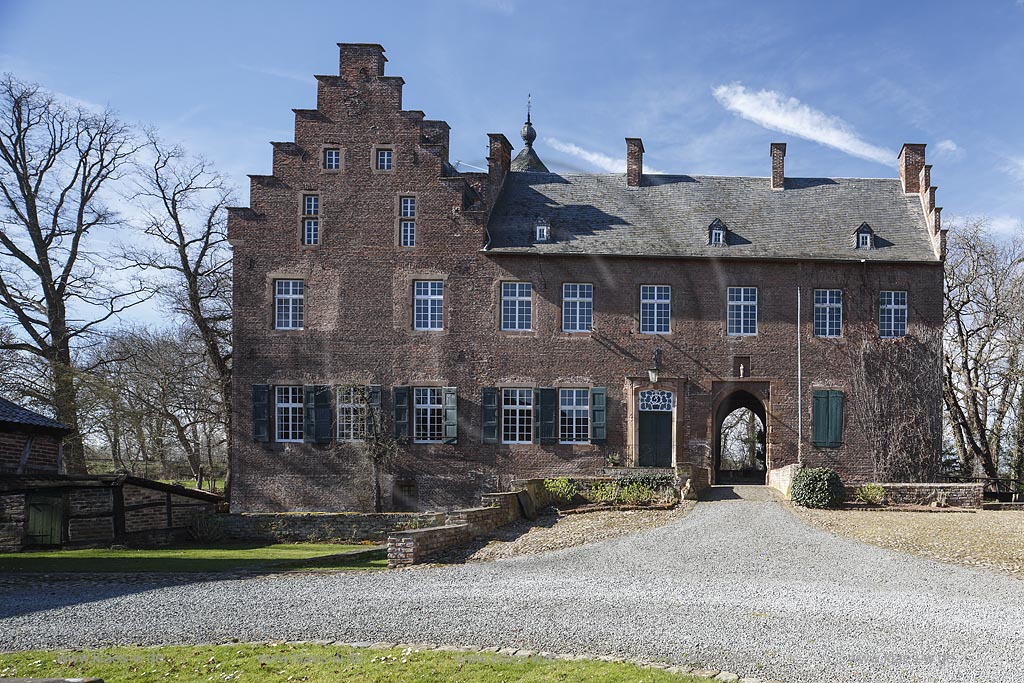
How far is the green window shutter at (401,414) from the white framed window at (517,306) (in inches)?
136

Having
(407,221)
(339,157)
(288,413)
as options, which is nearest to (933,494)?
(407,221)

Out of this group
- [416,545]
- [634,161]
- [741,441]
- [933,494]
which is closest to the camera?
[416,545]

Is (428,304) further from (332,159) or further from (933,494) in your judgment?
(933,494)

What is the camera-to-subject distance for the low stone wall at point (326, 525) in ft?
64.8

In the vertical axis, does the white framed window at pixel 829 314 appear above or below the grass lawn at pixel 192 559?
above

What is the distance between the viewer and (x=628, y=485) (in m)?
21.0

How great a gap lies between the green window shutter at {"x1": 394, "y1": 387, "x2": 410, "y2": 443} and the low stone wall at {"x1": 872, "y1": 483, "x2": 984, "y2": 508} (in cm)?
1180

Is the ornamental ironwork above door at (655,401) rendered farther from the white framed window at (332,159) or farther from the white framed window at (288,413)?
the white framed window at (332,159)

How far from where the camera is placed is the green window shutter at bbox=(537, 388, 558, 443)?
983 inches

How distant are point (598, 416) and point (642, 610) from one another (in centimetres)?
1468

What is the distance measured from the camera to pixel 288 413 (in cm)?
2527

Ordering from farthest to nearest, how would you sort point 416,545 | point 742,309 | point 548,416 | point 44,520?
point 742,309 < point 548,416 < point 44,520 < point 416,545

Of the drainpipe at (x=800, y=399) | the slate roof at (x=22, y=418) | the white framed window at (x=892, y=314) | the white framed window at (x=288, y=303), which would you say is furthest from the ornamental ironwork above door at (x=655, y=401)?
the slate roof at (x=22, y=418)

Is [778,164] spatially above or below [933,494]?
above
